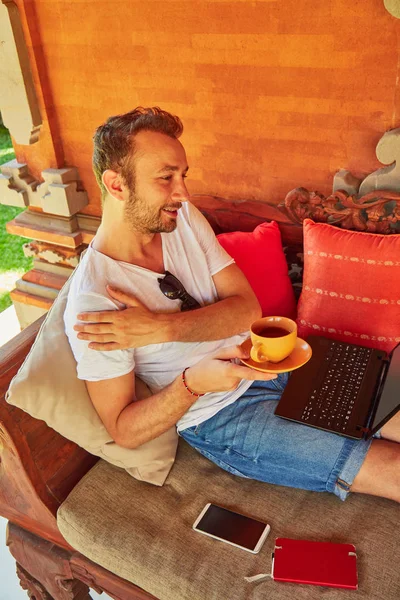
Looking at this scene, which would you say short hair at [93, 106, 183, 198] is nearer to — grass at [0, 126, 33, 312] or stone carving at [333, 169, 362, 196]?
stone carving at [333, 169, 362, 196]

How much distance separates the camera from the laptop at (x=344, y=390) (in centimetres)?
158

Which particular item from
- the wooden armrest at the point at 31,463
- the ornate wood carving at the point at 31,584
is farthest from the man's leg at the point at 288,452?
the ornate wood carving at the point at 31,584

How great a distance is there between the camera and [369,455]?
59.9 inches

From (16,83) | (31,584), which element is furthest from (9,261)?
(31,584)

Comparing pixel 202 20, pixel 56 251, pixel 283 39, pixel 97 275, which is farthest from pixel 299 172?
pixel 56 251

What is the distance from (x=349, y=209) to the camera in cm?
208

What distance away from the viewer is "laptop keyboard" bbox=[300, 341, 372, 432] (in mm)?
1611

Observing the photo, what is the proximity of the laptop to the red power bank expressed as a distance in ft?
0.95

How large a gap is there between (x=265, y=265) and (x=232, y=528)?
3.12ft

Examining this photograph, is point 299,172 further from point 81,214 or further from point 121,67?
point 81,214

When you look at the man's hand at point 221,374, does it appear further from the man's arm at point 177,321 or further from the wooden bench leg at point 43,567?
the wooden bench leg at point 43,567

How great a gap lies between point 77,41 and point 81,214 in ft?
2.54

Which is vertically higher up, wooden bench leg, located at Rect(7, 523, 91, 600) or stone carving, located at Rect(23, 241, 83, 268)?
stone carving, located at Rect(23, 241, 83, 268)

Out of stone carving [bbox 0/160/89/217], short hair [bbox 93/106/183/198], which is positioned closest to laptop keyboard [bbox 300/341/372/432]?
short hair [bbox 93/106/183/198]
